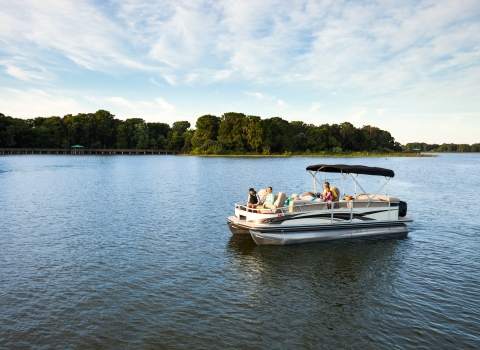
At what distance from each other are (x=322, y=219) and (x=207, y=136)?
14593 centimetres

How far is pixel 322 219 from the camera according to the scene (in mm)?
18953

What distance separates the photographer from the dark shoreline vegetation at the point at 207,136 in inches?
6122

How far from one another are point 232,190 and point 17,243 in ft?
81.8

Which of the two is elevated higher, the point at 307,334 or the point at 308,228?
the point at 308,228

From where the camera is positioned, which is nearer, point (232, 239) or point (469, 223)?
point (232, 239)

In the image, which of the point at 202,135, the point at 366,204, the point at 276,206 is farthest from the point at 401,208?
the point at 202,135

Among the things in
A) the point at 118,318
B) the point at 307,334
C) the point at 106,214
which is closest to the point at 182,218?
the point at 106,214

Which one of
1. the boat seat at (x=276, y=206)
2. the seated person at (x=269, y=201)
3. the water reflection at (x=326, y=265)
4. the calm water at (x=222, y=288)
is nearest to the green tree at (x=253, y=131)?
the calm water at (x=222, y=288)

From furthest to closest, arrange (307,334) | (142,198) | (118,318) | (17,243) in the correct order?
(142,198) → (17,243) → (118,318) → (307,334)

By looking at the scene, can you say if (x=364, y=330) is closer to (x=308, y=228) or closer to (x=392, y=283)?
(x=392, y=283)

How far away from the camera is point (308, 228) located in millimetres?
18516

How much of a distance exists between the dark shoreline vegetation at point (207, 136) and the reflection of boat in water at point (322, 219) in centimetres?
13104

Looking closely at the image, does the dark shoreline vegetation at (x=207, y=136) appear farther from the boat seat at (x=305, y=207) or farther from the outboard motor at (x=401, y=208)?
the boat seat at (x=305, y=207)

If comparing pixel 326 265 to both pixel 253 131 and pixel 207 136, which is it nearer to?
pixel 253 131
